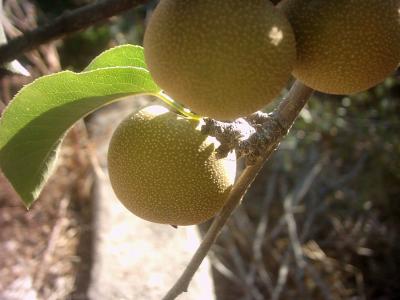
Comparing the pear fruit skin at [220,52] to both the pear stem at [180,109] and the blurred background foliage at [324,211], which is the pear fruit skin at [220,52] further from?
the blurred background foliage at [324,211]

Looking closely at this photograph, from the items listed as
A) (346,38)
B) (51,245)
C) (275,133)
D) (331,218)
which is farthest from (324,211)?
(346,38)

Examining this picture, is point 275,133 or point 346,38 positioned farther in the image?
point 275,133

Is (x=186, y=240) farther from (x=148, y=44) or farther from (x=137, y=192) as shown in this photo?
(x=148, y=44)

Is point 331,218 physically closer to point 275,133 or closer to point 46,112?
point 275,133

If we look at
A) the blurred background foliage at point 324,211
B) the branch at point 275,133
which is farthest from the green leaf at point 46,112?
the blurred background foliage at point 324,211

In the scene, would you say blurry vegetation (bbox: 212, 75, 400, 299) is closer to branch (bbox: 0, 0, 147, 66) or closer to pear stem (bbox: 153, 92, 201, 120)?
pear stem (bbox: 153, 92, 201, 120)

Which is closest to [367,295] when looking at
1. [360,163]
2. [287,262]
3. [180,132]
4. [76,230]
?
[287,262]

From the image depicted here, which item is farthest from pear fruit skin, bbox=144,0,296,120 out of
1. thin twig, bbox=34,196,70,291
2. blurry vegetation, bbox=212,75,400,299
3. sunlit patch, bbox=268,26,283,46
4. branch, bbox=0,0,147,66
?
thin twig, bbox=34,196,70,291

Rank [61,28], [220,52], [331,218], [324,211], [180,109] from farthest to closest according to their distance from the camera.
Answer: [324,211], [331,218], [180,109], [61,28], [220,52]
